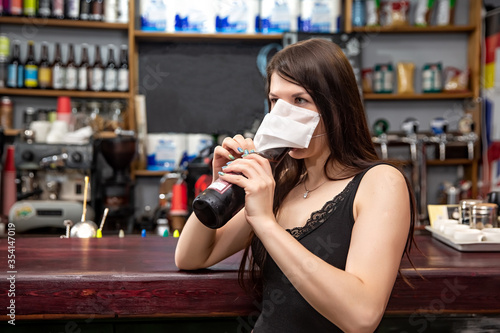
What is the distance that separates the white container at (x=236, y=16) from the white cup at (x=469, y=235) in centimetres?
338

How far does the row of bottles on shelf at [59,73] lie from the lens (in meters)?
4.30

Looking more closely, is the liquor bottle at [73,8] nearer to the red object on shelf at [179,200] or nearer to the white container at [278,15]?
the white container at [278,15]

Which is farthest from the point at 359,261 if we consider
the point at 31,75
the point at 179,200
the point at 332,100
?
the point at 31,75

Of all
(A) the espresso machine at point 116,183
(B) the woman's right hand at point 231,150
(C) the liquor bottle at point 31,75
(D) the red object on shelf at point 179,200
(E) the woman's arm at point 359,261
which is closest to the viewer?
(E) the woman's arm at point 359,261

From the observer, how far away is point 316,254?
Answer: 3.53 feet

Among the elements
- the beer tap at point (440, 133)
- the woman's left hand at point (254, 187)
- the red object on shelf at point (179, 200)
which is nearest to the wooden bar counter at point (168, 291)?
the woman's left hand at point (254, 187)

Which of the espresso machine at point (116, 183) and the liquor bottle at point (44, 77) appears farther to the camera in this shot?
the liquor bottle at point (44, 77)

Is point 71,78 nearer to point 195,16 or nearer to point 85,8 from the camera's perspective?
point 85,8

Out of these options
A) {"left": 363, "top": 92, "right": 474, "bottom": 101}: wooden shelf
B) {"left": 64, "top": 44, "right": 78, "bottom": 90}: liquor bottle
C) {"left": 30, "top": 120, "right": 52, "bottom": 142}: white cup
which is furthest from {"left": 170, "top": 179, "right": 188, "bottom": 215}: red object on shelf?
{"left": 363, "top": 92, "right": 474, "bottom": 101}: wooden shelf

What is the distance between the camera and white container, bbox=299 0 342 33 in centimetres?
448

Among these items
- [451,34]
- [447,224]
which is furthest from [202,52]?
[447,224]

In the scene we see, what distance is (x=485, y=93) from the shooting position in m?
4.50

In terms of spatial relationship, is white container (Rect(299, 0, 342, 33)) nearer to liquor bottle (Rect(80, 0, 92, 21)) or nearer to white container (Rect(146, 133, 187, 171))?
white container (Rect(146, 133, 187, 171))

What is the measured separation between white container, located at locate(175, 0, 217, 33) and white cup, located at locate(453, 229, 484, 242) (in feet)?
11.3
